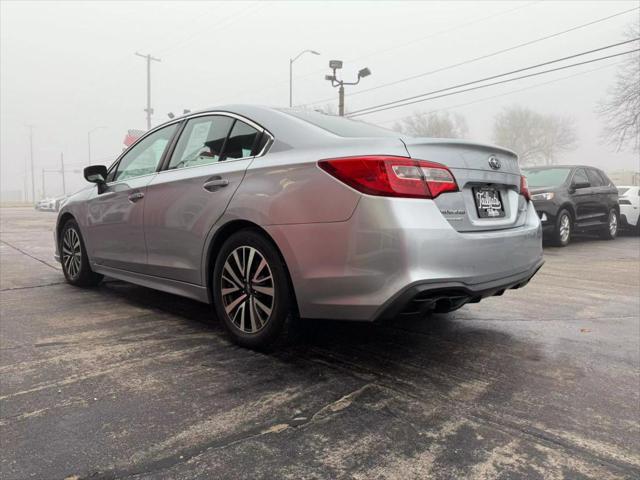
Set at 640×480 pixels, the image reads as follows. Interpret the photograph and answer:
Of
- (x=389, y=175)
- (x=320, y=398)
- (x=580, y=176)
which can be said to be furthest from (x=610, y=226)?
(x=320, y=398)

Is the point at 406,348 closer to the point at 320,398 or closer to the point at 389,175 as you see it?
A: the point at 320,398

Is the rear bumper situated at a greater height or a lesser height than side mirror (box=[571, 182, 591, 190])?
lesser

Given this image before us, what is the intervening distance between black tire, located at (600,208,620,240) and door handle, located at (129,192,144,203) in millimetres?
10804

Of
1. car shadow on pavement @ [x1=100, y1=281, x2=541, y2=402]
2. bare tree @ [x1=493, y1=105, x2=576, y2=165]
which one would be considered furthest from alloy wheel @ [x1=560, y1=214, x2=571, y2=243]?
bare tree @ [x1=493, y1=105, x2=576, y2=165]

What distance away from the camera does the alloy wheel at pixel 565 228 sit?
32.2 ft

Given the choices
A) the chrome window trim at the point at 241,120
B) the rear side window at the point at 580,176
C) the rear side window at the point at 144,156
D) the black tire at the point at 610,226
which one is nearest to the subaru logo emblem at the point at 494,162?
the chrome window trim at the point at 241,120

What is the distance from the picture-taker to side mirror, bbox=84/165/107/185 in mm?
4594

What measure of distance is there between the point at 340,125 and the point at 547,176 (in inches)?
334

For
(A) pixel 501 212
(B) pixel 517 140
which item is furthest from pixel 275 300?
(B) pixel 517 140

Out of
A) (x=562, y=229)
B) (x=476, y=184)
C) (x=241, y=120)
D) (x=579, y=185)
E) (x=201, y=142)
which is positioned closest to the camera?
(x=476, y=184)

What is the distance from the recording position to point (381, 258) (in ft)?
8.13

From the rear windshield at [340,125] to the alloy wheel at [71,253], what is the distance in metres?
2.92

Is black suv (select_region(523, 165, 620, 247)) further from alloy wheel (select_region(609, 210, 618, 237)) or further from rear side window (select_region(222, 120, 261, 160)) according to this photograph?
rear side window (select_region(222, 120, 261, 160))

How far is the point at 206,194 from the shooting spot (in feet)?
10.8
